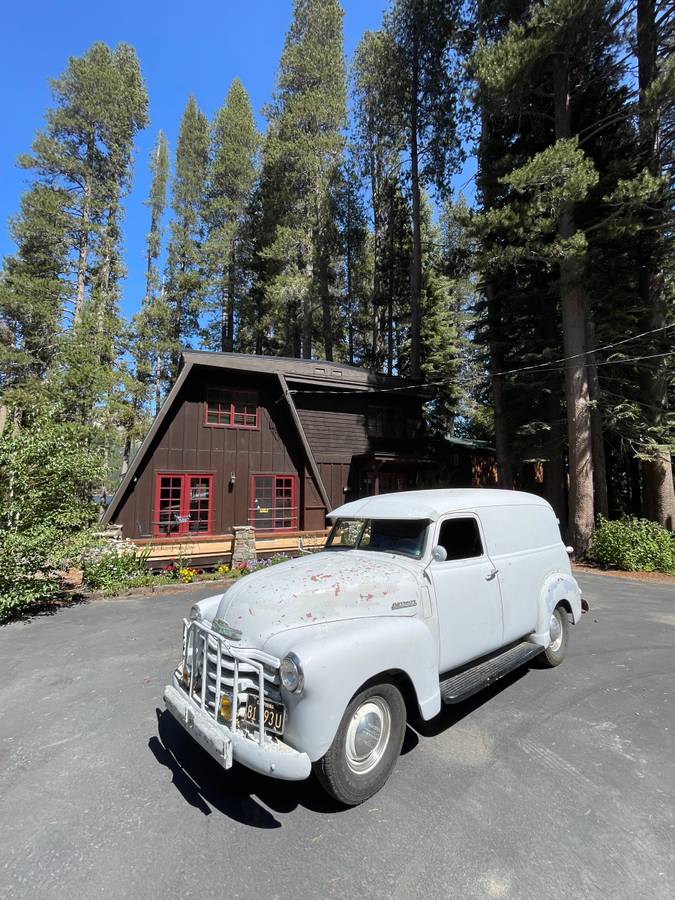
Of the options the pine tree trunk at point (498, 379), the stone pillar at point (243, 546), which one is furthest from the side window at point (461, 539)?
the pine tree trunk at point (498, 379)

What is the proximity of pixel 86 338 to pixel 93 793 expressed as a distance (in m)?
17.3

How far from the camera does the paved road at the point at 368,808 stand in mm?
2082

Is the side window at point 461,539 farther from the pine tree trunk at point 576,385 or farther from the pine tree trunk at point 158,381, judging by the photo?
the pine tree trunk at point 158,381

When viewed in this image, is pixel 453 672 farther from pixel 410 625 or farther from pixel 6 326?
pixel 6 326

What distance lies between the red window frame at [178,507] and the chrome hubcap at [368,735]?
1039 centimetres

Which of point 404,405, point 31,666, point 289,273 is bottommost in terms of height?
point 31,666

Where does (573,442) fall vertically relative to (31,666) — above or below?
above

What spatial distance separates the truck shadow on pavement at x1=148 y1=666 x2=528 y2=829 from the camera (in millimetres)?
2580

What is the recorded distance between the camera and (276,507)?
13.9 m

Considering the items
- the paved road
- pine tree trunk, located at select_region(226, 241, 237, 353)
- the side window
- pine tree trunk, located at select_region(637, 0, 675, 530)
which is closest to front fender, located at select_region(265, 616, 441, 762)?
the paved road

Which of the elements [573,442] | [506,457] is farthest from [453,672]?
[506,457]

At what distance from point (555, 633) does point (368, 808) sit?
10.2 feet

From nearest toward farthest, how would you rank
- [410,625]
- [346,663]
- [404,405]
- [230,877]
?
[230,877] → [346,663] → [410,625] → [404,405]

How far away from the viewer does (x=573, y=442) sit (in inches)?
487
